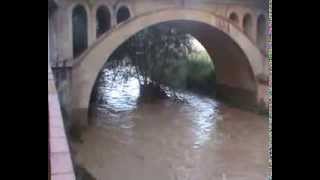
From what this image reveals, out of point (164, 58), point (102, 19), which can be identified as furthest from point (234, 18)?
point (102, 19)

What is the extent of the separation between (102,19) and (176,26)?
243 millimetres

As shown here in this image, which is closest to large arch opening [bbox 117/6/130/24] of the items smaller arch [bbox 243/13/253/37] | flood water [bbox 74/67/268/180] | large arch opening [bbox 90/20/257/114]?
large arch opening [bbox 90/20/257/114]

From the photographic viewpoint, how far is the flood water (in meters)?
1.49

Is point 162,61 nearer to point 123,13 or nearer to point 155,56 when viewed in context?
point 155,56

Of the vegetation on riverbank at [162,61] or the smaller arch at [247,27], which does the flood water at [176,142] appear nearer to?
the vegetation on riverbank at [162,61]

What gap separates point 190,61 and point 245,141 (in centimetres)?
51

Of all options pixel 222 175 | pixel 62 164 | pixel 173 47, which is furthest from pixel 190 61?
pixel 62 164

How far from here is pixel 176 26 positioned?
1.57 meters

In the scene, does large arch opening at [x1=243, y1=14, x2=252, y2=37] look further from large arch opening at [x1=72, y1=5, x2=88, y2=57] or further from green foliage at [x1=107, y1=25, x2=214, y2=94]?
large arch opening at [x1=72, y1=5, x2=88, y2=57]

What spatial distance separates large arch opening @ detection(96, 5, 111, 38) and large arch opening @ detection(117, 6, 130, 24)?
0.03 metres

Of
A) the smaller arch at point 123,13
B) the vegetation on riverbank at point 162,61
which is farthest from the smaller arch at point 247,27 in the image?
the smaller arch at point 123,13

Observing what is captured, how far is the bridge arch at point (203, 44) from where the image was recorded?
4.77ft
